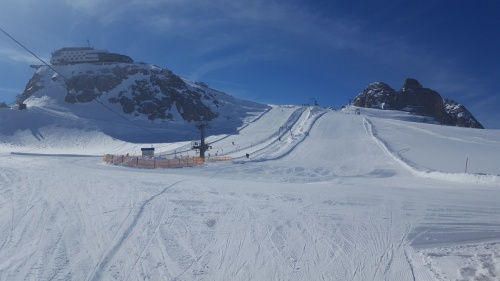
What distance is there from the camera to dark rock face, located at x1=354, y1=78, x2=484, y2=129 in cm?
13162

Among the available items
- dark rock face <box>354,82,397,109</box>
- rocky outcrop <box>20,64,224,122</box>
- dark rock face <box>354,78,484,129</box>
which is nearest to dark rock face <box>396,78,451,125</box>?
dark rock face <box>354,78,484,129</box>

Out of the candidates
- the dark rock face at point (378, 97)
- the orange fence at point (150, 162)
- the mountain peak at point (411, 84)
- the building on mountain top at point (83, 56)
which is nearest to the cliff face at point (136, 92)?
the building on mountain top at point (83, 56)

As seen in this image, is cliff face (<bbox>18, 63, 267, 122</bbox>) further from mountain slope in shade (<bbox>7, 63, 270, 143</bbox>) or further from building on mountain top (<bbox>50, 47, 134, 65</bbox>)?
building on mountain top (<bbox>50, 47, 134, 65</bbox>)

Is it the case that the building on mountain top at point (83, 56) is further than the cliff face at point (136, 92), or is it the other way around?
the building on mountain top at point (83, 56)

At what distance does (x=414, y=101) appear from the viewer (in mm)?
133375

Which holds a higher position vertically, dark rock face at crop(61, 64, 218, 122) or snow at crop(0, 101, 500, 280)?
dark rock face at crop(61, 64, 218, 122)

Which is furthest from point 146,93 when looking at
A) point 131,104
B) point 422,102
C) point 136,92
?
point 422,102

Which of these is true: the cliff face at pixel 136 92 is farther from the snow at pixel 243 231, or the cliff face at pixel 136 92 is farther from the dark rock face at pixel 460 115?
the dark rock face at pixel 460 115

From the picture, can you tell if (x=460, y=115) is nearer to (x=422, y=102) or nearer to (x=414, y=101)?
(x=422, y=102)

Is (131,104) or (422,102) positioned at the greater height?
(422,102)

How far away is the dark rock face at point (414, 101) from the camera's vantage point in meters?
132

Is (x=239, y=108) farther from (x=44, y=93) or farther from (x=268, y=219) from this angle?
(x=268, y=219)

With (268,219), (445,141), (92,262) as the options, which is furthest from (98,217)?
(445,141)

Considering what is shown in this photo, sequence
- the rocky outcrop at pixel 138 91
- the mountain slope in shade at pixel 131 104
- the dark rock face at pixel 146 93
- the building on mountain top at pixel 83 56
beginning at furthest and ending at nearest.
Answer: the building on mountain top at pixel 83 56, the rocky outcrop at pixel 138 91, the dark rock face at pixel 146 93, the mountain slope in shade at pixel 131 104
